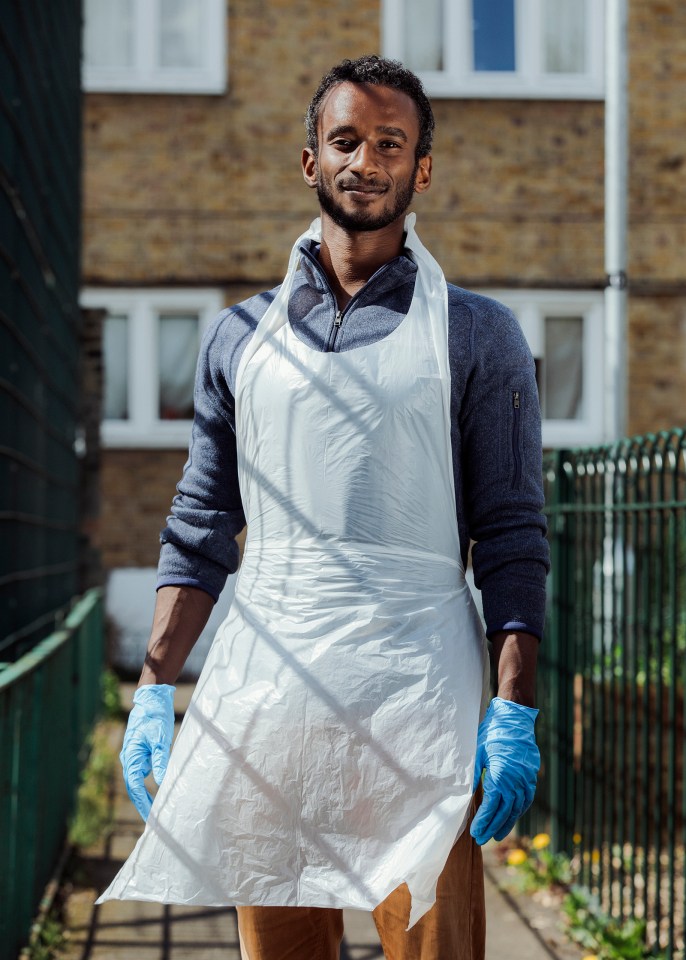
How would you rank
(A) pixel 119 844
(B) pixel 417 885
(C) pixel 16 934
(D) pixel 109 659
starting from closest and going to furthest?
(B) pixel 417 885
(C) pixel 16 934
(A) pixel 119 844
(D) pixel 109 659

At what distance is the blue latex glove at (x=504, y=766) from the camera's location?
2.05 m

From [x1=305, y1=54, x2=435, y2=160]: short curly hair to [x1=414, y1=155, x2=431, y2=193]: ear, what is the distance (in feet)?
0.04

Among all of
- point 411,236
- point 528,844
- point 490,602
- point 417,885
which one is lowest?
point 528,844

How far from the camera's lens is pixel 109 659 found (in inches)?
416

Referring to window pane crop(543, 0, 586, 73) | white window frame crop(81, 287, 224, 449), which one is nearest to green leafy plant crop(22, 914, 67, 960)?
white window frame crop(81, 287, 224, 449)

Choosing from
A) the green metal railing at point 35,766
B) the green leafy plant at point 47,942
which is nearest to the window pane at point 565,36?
the green metal railing at point 35,766

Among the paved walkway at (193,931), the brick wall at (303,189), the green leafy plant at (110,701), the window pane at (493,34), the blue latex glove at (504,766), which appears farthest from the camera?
the window pane at (493,34)

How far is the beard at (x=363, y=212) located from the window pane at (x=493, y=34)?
9.65 metres

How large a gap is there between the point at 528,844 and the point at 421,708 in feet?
12.8

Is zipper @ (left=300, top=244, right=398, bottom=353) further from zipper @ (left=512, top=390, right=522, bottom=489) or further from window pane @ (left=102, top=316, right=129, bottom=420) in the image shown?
window pane @ (left=102, top=316, right=129, bottom=420)

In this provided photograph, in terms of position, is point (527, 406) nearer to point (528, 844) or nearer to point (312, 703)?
point (312, 703)

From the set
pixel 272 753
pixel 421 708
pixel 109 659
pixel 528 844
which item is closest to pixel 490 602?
pixel 421 708

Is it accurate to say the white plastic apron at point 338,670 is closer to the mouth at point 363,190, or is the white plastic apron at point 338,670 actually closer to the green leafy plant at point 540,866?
the mouth at point 363,190

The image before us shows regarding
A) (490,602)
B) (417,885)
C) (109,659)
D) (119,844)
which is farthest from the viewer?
(109,659)
